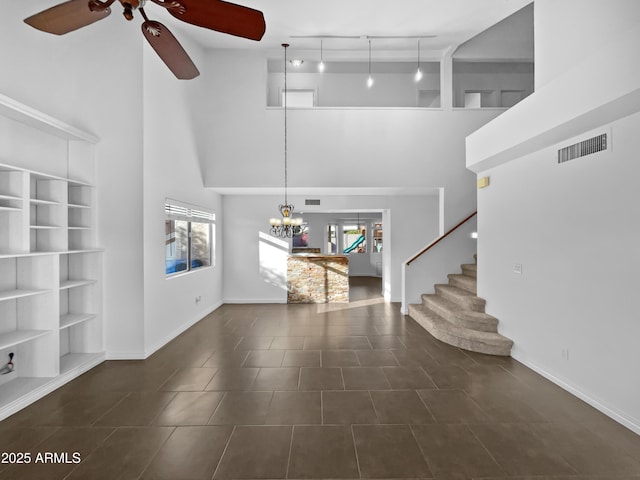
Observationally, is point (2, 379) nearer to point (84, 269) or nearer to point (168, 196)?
point (84, 269)

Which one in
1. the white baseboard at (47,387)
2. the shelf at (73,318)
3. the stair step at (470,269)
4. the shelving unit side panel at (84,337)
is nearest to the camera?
the white baseboard at (47,387)

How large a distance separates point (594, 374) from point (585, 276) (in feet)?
2.78

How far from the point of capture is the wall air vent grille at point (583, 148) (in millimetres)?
2902

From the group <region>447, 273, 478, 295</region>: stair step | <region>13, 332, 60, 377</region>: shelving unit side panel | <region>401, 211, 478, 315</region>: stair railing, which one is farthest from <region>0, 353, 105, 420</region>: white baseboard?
<region>447, 273, 478, 295</region>: stair step

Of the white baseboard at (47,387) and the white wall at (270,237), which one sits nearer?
the white baseboard at (47,387)

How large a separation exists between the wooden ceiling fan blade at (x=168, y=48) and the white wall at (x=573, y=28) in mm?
3222

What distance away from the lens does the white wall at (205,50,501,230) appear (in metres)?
6.12

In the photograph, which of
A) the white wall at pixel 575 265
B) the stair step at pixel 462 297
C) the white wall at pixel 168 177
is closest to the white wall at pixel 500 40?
the white wall at pixel 575 265

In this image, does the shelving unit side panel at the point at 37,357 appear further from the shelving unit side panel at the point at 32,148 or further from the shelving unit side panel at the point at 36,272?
the shelving unit side panel at the point at 32,148

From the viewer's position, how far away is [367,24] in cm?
529

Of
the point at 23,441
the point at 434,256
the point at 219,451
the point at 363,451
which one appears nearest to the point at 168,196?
the point at 23,441

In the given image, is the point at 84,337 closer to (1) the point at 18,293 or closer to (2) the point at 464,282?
(1) the point at 18,293

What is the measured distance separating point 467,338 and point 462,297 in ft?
2.84

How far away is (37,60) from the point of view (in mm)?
3492
